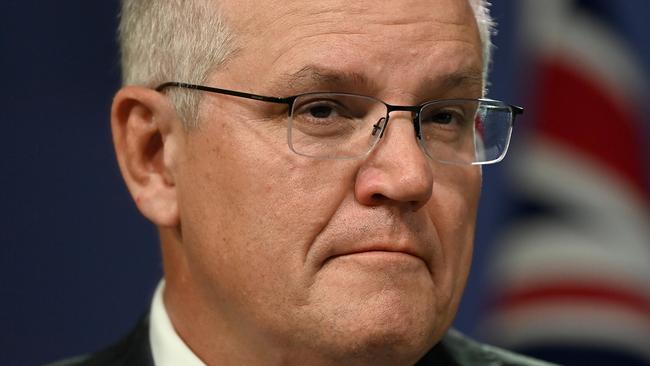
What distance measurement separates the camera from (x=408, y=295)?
1.98 meters

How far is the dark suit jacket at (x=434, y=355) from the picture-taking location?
247 centimetres

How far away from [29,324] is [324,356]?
129 centimetres

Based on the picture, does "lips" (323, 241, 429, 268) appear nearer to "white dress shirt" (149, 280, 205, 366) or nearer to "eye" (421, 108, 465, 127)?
"eye" (421, 108, 465, 127)

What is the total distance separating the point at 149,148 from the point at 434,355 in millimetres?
772

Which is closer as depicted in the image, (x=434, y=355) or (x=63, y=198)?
(x=434, y=355)

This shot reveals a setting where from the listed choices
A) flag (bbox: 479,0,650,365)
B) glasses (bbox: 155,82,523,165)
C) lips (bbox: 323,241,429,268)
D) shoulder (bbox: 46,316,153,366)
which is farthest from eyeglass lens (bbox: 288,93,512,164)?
flag (bbox: 479,0,650,365)

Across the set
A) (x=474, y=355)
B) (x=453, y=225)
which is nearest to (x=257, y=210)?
(x=453, y=225)

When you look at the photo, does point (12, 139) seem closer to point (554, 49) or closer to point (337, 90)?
point (337, 90)

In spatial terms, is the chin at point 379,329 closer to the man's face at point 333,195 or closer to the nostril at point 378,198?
the man's face at point 333,195

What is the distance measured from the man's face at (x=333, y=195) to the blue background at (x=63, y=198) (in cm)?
102

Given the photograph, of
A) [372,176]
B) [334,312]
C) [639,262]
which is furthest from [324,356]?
[639,262]

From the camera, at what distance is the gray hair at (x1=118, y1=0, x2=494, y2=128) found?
2.13 meters

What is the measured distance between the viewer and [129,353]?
2.51 meters

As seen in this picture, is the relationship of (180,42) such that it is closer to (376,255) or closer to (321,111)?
(321,111)
